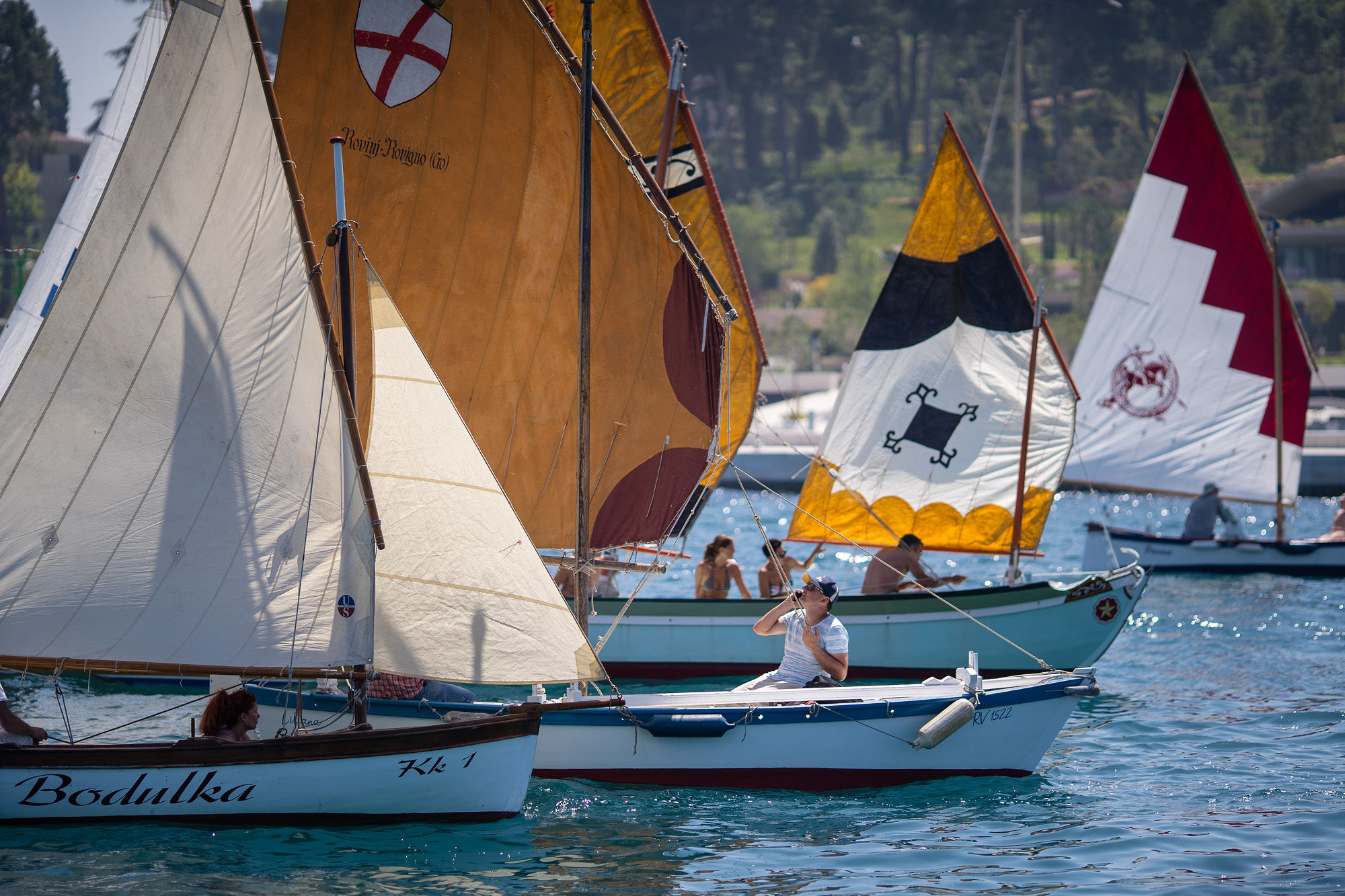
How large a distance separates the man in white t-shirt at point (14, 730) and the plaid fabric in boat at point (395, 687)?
298cm

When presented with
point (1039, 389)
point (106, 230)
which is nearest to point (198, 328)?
point (106, 230)

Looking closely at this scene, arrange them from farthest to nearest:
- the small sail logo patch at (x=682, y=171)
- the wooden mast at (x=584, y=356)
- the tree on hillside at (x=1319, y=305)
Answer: the tree on hillside at (x=1319, y=305), the small sail logo patch at (x=682, y=171), the wooden mast at (x=584, y=356)

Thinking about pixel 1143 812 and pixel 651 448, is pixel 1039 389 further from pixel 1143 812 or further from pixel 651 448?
pixel 1143 812

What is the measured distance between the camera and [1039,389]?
21.1 metres

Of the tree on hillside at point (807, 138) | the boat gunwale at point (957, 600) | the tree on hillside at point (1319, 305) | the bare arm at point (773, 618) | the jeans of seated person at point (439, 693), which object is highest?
the tree on hillside at point (807, 138)

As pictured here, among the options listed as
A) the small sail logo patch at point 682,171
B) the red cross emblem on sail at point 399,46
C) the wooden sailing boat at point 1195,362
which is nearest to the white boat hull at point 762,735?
the red cross emblem on sail at point 399,46

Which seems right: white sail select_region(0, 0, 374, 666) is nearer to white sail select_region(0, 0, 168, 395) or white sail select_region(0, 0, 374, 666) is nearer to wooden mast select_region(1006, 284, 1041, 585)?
white sail select_region(0, 0, 168, 395)

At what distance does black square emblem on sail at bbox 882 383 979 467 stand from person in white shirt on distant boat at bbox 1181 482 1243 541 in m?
10.5

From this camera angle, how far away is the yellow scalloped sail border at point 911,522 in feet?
68.1

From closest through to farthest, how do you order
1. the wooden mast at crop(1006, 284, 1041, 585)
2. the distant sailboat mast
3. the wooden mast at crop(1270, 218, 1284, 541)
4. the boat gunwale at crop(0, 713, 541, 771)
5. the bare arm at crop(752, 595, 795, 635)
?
1. the boat gunwale at crop(0, 713, 541, 771)
2. the distant sailboat mast
3. the bare arm at crop(752, 595, 795, 635)
4. the wooden mast at crop(1006, 284, 1041, 585)
5. the wooden mast at crop(1270, 218, 1284, 541)

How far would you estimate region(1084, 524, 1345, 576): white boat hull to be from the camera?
94.0 ft

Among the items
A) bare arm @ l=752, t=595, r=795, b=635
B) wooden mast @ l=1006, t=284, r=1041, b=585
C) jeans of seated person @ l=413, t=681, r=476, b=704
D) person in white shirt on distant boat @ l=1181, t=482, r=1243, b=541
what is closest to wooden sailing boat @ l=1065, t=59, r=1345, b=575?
person in white shirt on distant boat @ l=1181, t=482, r=1243, b=541

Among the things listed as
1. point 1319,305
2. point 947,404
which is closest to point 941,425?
point 947,404

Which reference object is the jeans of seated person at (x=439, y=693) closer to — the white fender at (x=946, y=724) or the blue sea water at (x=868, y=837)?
the blue sea water at (x=868, y=837)
